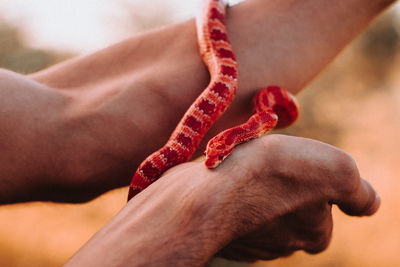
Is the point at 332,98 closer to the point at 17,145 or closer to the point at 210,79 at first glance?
the point at 210,79

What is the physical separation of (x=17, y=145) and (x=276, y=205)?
0.51 meters

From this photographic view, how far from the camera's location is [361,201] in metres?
0.55

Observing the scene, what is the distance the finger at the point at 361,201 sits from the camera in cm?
52

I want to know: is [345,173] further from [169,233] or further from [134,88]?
[134,88]

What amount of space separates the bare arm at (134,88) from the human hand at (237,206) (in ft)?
0.84

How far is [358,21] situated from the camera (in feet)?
2.69

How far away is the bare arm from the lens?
715mm

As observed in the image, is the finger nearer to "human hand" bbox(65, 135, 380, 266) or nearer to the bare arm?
"human hand" bbox(65, 135, 380, 266)

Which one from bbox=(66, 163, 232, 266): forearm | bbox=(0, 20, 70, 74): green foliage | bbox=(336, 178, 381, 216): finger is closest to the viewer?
bbox=(66, 163, 232, 266): forearm

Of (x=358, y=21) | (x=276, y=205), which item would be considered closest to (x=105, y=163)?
(x=276, y=205)

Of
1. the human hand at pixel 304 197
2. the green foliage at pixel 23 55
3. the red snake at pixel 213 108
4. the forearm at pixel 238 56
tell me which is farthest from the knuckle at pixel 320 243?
the green foliage at pixel 23 55

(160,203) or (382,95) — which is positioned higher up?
(160,203)

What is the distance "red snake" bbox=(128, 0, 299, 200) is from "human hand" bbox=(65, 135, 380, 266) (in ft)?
0.35

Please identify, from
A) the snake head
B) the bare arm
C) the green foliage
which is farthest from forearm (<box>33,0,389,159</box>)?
the green foliage
